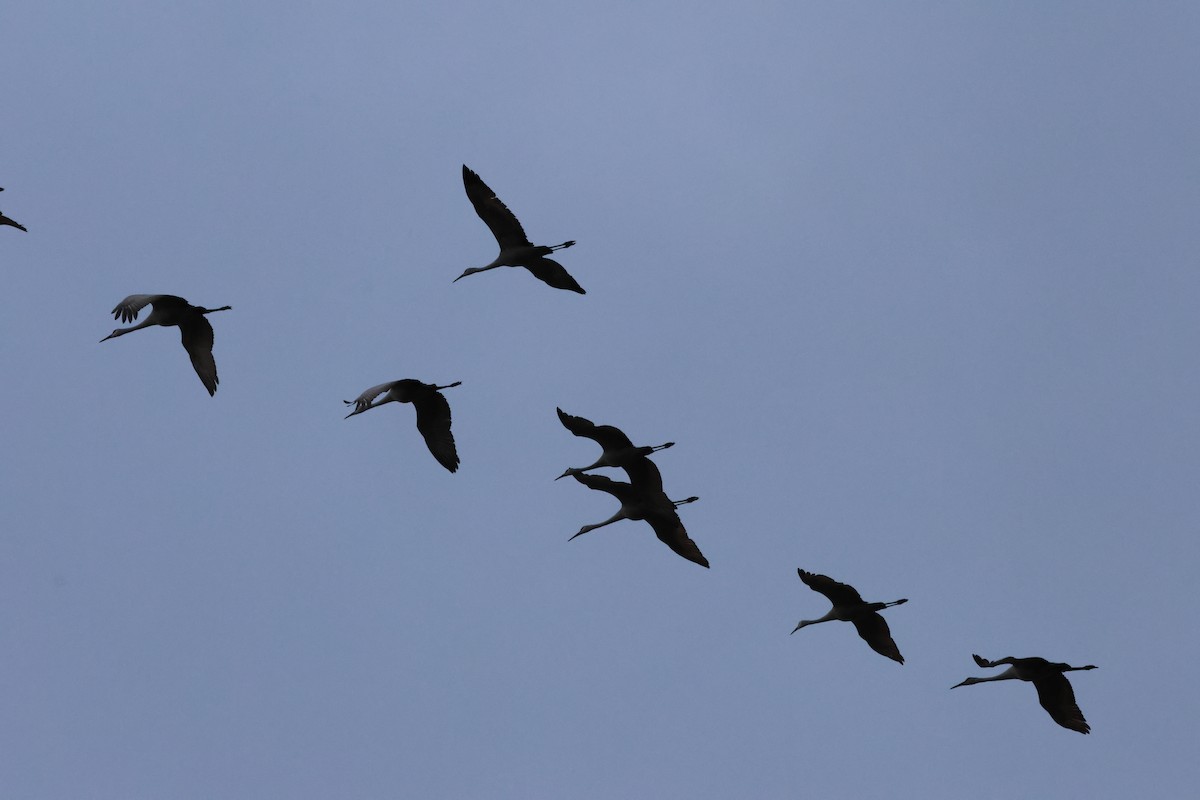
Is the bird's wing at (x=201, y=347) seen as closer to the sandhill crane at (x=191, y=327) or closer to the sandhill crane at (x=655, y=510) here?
the sandhill crane at (x=191, y=327)

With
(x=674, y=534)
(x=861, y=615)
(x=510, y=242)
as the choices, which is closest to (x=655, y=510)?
(x=674, y=534)

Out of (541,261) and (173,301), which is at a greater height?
(541,261)

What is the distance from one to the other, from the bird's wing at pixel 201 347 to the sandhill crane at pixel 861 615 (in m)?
13.2

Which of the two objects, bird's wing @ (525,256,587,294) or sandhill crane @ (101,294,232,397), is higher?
bird's wing @ (525,256,587,294)

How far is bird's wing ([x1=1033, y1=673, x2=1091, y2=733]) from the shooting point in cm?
3222

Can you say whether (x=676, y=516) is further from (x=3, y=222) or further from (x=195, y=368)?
(x=3, y=222)

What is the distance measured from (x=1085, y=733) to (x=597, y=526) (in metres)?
11.1

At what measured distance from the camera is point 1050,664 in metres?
31.5

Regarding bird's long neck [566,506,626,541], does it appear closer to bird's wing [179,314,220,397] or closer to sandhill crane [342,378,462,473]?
sandhill crane [342,378,462,473]

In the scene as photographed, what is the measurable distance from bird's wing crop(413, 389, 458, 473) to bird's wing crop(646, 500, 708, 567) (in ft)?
15.1

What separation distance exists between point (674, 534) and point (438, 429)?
5628mm

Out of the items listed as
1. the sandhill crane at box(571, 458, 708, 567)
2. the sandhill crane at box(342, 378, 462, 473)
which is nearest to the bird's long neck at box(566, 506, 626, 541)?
the sandhill crane at box(571, 458, 708, 567)

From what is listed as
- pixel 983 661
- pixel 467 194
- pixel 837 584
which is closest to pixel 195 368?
pixel 467 194

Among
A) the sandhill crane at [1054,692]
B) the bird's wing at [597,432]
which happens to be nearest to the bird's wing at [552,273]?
the bird's wing at [597,432]
